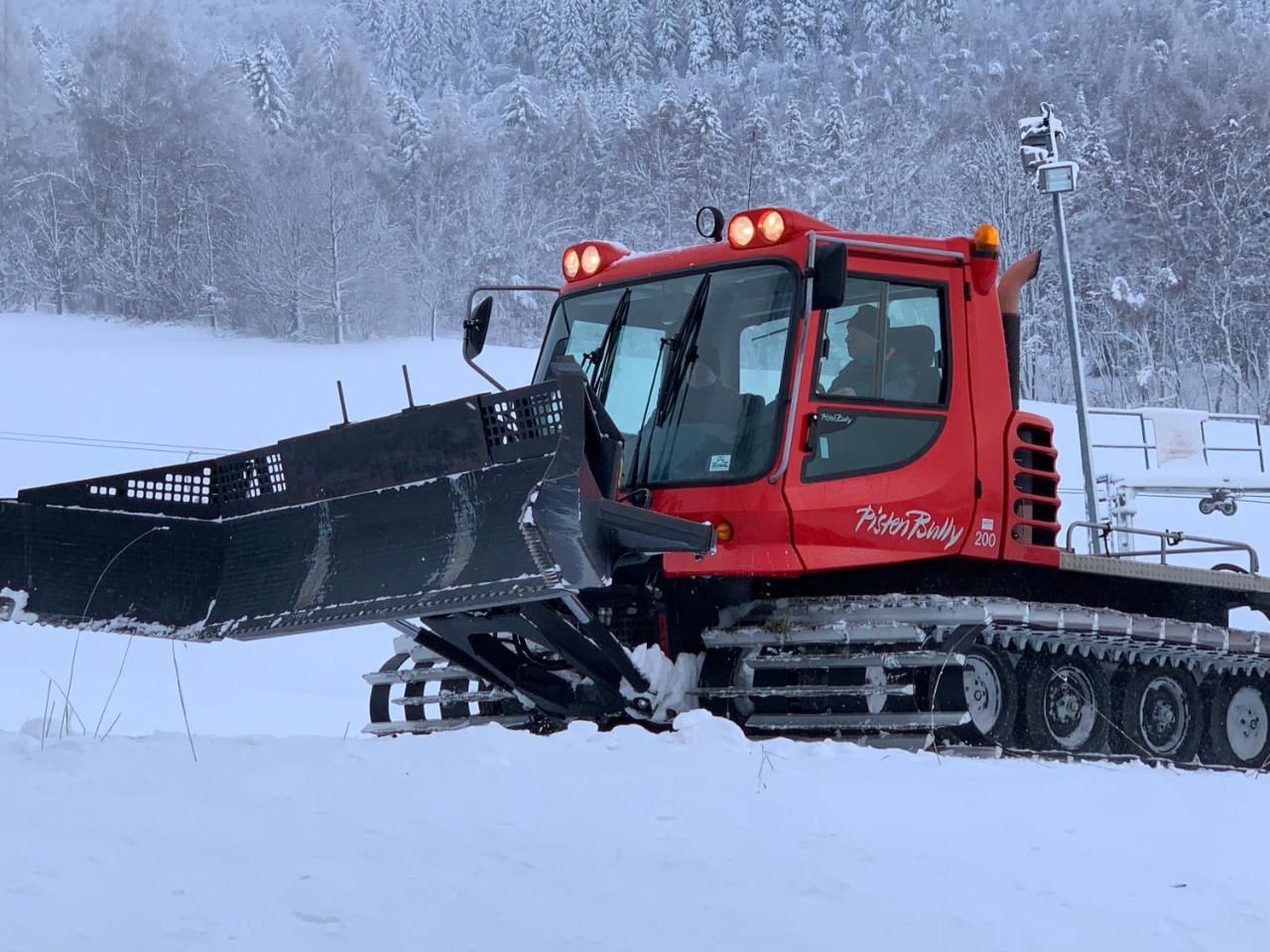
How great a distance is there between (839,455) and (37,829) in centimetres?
426

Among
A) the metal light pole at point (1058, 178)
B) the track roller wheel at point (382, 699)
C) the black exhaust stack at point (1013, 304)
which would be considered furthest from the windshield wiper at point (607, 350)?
the metal light pole at point (1058, 178)

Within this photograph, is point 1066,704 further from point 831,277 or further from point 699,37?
point 699,37

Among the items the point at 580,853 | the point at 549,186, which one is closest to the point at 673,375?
the point at 580,853

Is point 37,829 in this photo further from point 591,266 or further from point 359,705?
point 359,705

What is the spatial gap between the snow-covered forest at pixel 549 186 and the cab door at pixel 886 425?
44308 millimetres

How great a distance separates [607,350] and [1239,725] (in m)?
5.14

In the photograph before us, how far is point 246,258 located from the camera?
198 ft

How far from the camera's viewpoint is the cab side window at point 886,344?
24.3ft

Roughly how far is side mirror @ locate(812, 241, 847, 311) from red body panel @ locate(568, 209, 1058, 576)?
226 mm

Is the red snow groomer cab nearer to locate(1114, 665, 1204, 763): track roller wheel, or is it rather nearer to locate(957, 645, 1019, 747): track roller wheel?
locate(957, 645, 1019, 747): track roller wheel

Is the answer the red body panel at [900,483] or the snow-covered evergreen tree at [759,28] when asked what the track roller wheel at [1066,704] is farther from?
the snow-covered evergreen tree at [759,28]

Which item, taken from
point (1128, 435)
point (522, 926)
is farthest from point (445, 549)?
point (1128, 435)

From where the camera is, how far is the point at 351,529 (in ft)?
22.6

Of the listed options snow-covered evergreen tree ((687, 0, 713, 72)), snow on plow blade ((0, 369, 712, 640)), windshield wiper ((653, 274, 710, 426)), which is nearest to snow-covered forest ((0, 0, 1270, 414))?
snow-covered evergreen tree ((687, 0, 713, 72))
